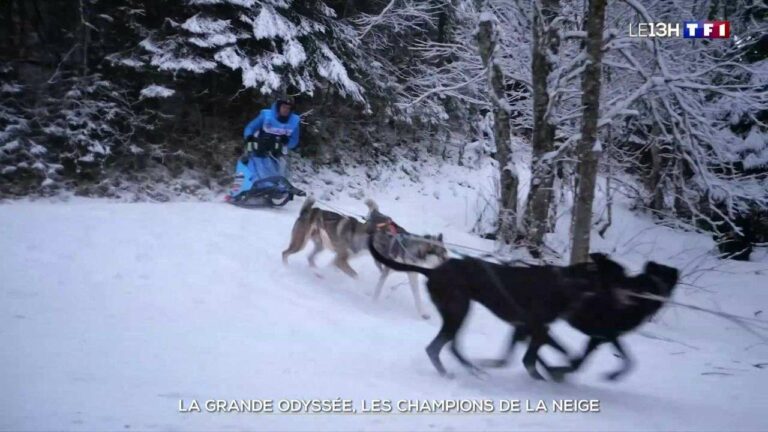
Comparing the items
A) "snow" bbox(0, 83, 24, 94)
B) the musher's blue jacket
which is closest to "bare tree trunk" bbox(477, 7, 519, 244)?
the musher's blue jacket

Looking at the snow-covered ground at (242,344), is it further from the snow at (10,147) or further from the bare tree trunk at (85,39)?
the bare tree trunk at (85,39)

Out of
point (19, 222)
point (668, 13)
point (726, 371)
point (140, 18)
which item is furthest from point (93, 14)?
point (726, 371)

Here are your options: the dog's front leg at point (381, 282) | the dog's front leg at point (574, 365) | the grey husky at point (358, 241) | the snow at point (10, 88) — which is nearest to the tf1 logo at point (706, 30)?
the grey husky at point (358, 241)

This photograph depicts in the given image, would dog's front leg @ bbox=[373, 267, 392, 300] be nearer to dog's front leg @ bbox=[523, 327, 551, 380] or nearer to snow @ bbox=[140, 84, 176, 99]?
dog's front leg @ bbox=[523, 327, 551, 380]

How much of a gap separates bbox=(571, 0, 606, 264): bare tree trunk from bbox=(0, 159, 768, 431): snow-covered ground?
159cm

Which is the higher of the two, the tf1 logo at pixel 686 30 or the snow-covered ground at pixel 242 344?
the tf1 logo at pixel 686 30

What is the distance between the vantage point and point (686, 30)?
958cm

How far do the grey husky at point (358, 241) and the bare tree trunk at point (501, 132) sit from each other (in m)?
2.96

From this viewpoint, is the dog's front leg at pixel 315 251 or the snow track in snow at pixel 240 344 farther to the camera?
the dog's front leg at pixel 315 251

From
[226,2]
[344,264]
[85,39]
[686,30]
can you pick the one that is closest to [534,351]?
[344,264]

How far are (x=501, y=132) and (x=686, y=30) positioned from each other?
145 inches

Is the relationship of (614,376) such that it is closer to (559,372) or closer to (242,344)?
(559,372)

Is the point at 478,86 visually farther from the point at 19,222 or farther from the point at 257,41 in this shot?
the point at 19,222

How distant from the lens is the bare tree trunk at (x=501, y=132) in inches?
381
